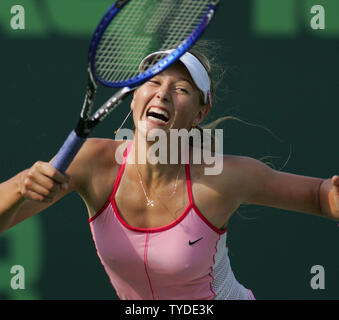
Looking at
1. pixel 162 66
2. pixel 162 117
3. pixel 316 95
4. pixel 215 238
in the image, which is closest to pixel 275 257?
pixel 316 95

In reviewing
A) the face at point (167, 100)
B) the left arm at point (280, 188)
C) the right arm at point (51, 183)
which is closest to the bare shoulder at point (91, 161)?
the right arm at point (51, 183)

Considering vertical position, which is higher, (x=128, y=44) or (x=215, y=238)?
(x=128, y=44)

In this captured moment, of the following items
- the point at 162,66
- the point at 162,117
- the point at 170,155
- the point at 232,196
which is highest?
the point at 162,66

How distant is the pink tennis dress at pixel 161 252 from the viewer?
2.32 meters

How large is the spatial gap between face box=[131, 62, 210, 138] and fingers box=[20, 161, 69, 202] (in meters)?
0.58

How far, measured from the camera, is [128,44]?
2.33 metres

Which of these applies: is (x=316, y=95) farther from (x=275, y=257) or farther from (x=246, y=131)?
(x=275, y=257)

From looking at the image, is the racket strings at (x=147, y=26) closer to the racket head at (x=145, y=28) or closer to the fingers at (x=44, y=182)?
the racket head at (x=145, y=28)

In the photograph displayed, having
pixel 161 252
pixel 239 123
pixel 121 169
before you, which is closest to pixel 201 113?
pixel 121 169

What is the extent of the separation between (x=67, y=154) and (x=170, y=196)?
77 centimetres

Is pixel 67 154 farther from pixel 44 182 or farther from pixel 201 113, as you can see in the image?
pixel 201 113

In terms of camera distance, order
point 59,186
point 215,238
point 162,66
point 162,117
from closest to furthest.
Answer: point 59,186, point 162,66, point 162,117, point 215,238

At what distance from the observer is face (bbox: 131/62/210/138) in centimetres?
222

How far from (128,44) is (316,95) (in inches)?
60.9
